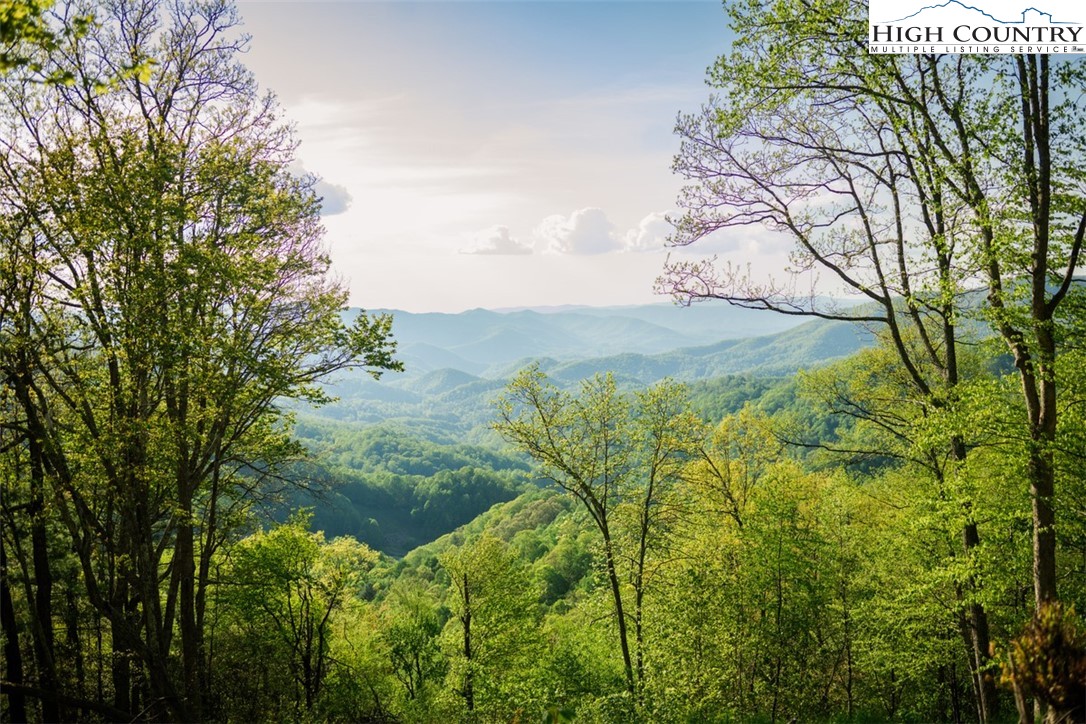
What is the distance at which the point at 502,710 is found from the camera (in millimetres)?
16797

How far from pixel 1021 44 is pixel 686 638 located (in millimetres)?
14468

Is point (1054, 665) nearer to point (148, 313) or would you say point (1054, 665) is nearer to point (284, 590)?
point (148, 313)

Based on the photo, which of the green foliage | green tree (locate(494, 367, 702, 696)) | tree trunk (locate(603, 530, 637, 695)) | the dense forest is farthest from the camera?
green tree (locate(494, 367, 702, 696))

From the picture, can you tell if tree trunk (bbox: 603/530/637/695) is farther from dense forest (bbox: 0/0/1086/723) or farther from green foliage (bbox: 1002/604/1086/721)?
green foliage (bbox: 1002/604/1086/721)

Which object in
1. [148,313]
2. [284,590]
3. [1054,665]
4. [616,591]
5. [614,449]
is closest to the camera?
[1054,665]

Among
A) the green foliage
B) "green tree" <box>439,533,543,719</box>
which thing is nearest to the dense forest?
the green foliage

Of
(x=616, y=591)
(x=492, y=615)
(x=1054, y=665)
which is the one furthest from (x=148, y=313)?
(x=492, y=615)

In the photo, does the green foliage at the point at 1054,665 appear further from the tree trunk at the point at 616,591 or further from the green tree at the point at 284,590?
the green tree at the point at 284,590

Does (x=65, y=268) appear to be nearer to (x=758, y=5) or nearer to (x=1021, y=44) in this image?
(x=758, y=5)

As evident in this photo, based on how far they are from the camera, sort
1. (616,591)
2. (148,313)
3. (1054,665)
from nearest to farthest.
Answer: (1054,665)
(148,313)
(616,591)

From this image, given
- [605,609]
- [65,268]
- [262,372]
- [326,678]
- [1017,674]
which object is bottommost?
[326,678]

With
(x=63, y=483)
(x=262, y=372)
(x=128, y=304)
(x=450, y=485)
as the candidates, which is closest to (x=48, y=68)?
(x=128, y=304)

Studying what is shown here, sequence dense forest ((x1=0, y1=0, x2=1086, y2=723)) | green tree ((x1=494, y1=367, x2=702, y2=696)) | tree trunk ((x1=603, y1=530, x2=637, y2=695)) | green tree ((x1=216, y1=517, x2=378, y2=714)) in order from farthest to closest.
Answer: green tree ((x1=216, y1=517, x2=378, y2=714)), green tree ((x1=494, y1=367, x2=702, y2=696)), tree trunk ((x1=603, y1=530, x2=637, y2=695)), dense forest ((x1=0, y1=0, x2=1086, y2=723))

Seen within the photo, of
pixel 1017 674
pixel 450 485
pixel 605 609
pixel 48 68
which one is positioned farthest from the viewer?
pixel 450 485
